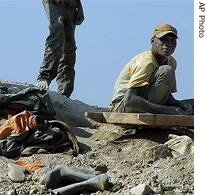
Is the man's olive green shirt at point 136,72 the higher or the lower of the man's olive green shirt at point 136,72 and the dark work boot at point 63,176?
the higher

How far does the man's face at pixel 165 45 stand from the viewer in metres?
6.48

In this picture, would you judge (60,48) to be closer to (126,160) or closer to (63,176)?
(126,160)

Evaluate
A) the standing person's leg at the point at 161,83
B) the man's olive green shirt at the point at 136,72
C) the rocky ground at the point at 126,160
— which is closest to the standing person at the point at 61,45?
the rocky ground at the point at 126,160

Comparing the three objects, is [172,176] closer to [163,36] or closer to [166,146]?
[166,146]

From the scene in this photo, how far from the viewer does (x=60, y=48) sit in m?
8.39

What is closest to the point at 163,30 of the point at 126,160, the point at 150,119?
the point at 150,119

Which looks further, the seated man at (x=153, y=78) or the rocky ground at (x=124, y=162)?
the seated man at (x=153, y=78)

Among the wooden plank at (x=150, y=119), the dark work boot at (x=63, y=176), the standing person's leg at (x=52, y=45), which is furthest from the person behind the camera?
the standing person's leg at (x=52, y=45)

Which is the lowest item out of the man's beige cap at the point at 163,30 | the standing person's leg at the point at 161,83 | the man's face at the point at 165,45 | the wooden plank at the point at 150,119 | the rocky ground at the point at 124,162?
the rocky ground at the point at 124,162

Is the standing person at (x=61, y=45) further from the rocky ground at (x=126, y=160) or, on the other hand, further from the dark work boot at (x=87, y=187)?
the dark work boot at (x=87, y=187)

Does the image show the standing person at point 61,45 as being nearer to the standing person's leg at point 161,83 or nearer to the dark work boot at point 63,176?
the standing person's leg at point 161,83

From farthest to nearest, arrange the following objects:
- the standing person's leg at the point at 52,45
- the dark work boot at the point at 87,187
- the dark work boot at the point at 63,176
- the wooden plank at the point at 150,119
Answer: the standing person's leg at the point at 52,45 → the wooden plank at the point at 150,119 → the dark work boot at the point at 63,176 → the dark work boot at the point at 87,187

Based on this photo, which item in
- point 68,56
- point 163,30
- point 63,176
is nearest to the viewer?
point 63,176

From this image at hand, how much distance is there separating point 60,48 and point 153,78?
2259 millimetres
